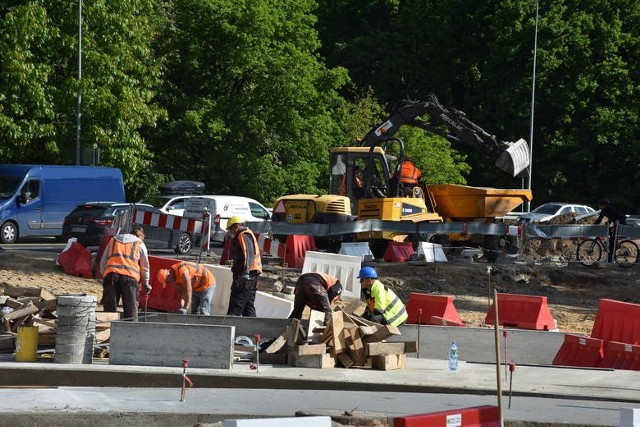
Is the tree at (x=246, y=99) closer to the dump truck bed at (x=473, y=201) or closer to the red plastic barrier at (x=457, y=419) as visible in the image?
the dump truck bed at (x=473, y=201)

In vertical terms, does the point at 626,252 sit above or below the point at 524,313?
above

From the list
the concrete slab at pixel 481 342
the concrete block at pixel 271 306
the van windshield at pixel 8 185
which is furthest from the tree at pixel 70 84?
the concrete slab at pixel 481 342

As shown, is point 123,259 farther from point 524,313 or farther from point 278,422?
point 278,422

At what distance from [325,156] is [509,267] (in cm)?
2295

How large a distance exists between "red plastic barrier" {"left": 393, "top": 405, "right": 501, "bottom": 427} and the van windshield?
2790cm

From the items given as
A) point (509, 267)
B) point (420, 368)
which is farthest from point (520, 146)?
point (420, 368)

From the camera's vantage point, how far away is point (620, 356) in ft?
50.2

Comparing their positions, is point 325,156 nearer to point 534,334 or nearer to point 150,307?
point 150,307

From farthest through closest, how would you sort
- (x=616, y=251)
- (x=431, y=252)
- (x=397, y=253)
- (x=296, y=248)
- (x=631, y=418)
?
(x=616, y=251) < (x=431, y=252) < (x=397, y=253) < (x=296, y=248) < (x=631, y=418)

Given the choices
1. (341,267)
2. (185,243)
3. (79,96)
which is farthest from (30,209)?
(341,267)

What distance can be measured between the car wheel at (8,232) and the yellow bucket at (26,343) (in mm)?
21321

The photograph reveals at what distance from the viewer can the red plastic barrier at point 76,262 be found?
2353 cm

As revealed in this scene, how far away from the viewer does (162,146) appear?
156 feet

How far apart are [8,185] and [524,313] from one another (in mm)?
21276
